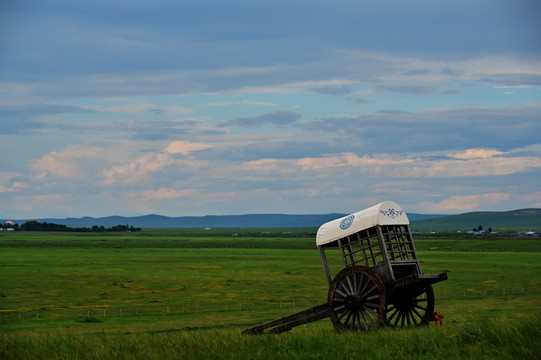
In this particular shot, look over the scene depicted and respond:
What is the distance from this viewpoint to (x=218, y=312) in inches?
2215

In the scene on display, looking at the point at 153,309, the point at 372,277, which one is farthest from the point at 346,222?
the point at 153,309

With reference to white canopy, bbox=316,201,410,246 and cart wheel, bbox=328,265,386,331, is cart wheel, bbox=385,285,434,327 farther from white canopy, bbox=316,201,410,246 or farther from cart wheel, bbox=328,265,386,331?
white canopy, bbox=316,201,410,246

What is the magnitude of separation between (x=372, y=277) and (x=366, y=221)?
7.15 ft

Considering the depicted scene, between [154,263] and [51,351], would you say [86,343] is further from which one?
[154,263]

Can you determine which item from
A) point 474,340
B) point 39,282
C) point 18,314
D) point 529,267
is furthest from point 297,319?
point 529,267

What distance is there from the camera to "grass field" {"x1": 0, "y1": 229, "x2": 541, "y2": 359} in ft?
66.4

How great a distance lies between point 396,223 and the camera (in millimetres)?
24734

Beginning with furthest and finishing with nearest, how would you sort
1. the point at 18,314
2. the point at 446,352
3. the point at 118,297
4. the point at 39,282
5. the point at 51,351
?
the point at 39,282 → the point at 118,297 → the point at 18,314 → the point at 51,351 → the point at 446,352

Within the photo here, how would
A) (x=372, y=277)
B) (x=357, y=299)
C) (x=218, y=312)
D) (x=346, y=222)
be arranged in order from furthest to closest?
(x=218, y=312)
(x=346, y=222)
(x=357, y=299)
(x=372, y=277)

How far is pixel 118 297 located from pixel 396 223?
50.9 m

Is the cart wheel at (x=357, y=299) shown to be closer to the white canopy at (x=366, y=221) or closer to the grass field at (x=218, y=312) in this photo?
the grass field at (x=218, y=312)

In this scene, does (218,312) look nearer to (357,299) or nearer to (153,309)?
(153,309)

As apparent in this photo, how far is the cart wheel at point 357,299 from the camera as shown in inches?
944

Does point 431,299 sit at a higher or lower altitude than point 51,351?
lower
